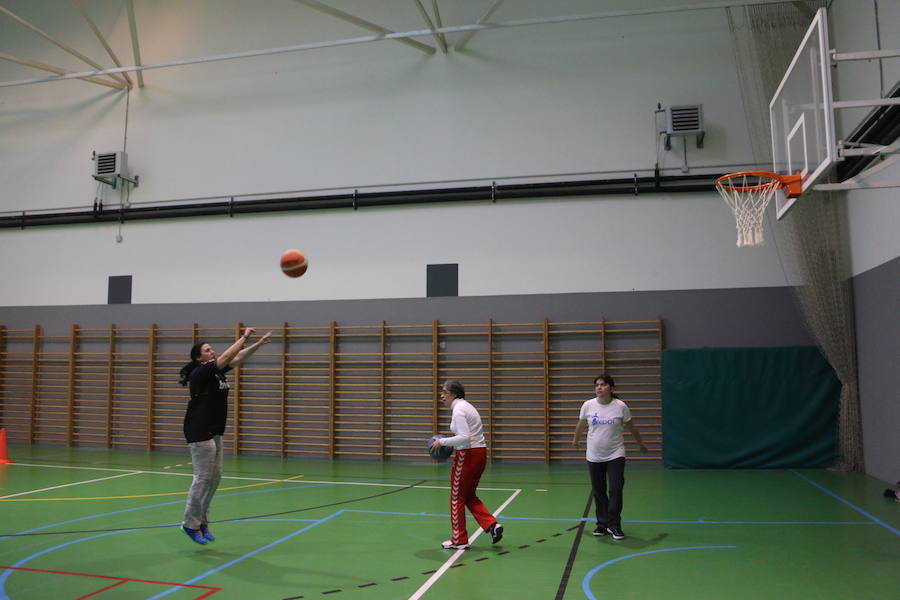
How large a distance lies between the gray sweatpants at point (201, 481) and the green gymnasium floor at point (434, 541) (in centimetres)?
31

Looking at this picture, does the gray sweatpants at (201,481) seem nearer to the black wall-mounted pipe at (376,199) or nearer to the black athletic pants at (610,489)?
the black athletic pants at (610,489)

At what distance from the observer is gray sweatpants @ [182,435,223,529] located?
6.27 meters

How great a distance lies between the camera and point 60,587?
512 centimetres

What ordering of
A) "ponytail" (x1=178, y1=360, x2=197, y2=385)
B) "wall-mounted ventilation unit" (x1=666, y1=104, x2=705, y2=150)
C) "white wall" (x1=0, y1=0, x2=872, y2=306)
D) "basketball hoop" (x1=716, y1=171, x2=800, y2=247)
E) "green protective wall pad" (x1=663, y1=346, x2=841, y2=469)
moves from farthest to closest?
1. "white wall" (x1=0, y1=0, x2=872, y2=306)
2. "wall-mounted ventilation unit" (x1=666, y1=104, x2=705, y2=150)
3. "green protective wall pad" (x1=663, y1=346, x2=841, y2=469)
4. "basketball hoop" (x1=716, y1=171, x2=800, y2=247)
5. "ponytail" (x1=178, y1=360, x2=197, y2=385)

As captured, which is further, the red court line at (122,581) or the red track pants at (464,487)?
the red track pants at (464,487)

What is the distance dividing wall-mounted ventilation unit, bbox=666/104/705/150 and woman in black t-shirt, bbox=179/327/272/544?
29.8ft

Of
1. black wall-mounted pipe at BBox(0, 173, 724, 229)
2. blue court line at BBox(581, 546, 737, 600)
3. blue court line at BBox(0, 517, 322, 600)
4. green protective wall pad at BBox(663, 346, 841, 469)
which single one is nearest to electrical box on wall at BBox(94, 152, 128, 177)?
black wall-mounted pipe at BBox(0, 173, 724, 229)

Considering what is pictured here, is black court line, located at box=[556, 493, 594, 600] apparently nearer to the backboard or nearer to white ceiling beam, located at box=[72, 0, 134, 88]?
the backboard

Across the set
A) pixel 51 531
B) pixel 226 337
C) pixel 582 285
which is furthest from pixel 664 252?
pixel 51 531

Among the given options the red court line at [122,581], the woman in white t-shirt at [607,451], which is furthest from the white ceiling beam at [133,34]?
the woman in white t-shirt at [607,451]

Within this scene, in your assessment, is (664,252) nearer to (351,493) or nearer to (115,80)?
(351,493)

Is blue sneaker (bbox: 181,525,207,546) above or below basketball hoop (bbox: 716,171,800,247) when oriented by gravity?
below

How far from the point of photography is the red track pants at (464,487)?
244 inches

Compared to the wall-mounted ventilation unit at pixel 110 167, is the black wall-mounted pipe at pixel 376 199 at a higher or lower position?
lower
